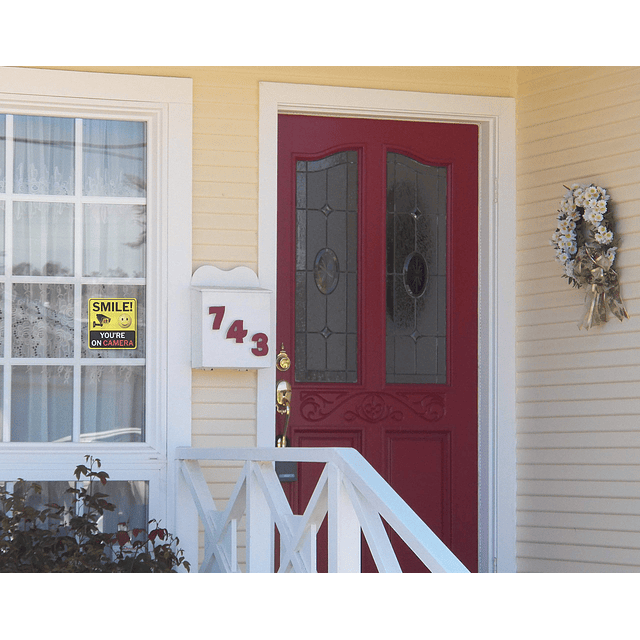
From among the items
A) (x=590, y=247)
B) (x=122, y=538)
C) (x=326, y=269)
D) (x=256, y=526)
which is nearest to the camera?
(x=256, y=526)

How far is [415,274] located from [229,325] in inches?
40.9

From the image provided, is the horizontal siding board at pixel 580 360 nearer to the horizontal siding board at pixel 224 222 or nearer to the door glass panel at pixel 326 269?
the door glass panel at pixel 326 269

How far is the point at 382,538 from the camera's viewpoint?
99.5 inches

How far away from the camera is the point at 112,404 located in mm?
4594

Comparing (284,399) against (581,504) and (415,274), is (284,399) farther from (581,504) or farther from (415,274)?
(581,504)

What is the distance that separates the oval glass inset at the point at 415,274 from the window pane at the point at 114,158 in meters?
1.33

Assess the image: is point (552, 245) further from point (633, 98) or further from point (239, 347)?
point (239, 347)

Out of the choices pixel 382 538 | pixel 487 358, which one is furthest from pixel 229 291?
pixel 382 538

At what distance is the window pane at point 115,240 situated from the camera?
4.62 meters

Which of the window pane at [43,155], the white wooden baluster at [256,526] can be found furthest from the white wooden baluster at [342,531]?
the window pane at [43,155]

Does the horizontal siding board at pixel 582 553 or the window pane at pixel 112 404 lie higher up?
the window pane at pixel 112 404

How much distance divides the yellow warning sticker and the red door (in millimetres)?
689

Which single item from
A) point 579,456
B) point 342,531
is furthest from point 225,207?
point 342,531

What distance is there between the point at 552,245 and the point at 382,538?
95.9 inches
